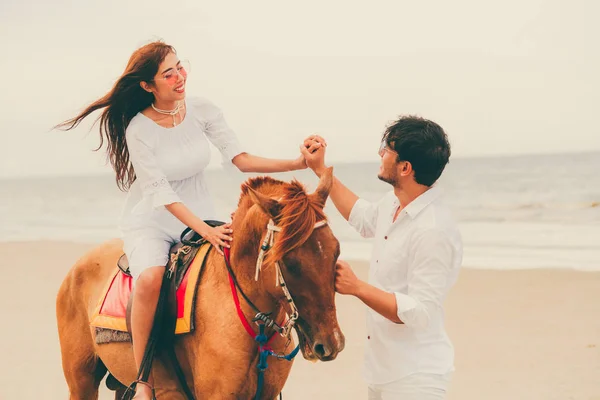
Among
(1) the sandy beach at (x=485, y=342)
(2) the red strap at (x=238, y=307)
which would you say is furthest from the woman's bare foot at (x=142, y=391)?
(1) the sandy beach at (x=485, y=342)

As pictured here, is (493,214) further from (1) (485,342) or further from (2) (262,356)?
(2) (262,356)

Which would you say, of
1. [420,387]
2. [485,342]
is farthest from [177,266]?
[485,342]

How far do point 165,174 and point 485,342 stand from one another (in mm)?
5633

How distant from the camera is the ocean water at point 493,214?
13.5 metres

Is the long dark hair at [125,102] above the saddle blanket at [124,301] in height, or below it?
above

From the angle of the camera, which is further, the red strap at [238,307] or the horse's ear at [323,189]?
the red strap at [238,307]

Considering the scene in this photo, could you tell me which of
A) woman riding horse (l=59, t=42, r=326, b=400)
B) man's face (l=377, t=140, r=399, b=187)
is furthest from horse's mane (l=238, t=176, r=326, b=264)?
woman riding horse (l=59, t=42, r=326, b=400)

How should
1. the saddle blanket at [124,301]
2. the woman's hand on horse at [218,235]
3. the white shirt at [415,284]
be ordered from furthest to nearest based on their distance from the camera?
1. the saddle blanket at [124,301]
2. the woman's hand on horse at [218,235]
3. the white shirt at [415,284]

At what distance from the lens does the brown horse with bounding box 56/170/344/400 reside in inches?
101

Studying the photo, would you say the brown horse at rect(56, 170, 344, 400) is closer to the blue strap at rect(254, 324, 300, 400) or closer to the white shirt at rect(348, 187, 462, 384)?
the blue strap at rect(254, 324, 300, 400)

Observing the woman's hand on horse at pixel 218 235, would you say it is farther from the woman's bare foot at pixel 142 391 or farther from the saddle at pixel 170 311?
the woman's bare foot at pixel 142 391

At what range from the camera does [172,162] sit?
3.41m

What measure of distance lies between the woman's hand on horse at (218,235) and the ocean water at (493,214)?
Result: 0.44 meters

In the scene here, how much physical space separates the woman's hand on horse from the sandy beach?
378 cm
